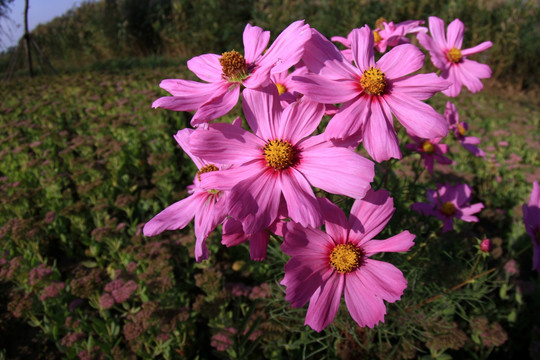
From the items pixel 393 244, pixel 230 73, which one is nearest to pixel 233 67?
pixel 230 73

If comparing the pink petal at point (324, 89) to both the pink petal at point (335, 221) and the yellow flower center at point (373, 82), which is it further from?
the pink petal at point (335, 221)

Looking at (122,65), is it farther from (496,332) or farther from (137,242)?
(496,332)

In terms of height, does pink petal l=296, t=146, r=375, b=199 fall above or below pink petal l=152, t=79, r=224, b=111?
below

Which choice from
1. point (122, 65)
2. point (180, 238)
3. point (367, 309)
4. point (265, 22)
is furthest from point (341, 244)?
point (122, 65)

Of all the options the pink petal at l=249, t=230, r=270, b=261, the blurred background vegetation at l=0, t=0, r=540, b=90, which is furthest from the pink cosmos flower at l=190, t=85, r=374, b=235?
the blurred background vegetation at l=0, t=0, r=540, b=90

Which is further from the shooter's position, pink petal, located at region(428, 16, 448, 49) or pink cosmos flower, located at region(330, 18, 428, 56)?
pink petal, located at region(428, 16, 448, 49)

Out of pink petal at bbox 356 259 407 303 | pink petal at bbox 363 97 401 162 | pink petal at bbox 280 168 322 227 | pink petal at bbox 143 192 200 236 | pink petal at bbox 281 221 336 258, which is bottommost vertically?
pink petal at bbox 356 259 407 303

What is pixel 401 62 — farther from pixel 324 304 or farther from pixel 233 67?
pixel 324 304

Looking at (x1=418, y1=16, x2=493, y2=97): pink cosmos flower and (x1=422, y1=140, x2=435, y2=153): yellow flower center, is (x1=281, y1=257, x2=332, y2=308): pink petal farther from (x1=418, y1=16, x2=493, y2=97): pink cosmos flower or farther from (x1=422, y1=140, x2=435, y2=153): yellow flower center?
(x1=422, y1=140, x2=435, y2=153): yellow flower center
